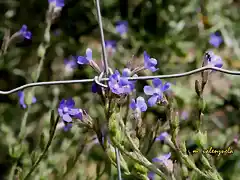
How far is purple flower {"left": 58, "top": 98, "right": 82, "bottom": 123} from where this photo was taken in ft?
3.53

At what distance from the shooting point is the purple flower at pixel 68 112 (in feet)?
3.53

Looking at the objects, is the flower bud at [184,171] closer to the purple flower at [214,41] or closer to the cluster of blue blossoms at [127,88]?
the cluster of blue blossoms at [127,88]

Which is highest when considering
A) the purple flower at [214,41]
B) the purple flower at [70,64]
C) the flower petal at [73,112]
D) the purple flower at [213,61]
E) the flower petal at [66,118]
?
the purple flower at [214,41]

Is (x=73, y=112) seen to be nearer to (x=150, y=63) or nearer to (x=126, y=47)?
(x=150, y=63)

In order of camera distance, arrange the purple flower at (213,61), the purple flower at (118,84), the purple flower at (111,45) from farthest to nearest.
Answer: the purple flower at (111,45)
the purple flower at (213,61)
the purple flower at (118,84)

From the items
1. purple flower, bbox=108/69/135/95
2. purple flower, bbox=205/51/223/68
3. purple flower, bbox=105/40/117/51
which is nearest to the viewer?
purple flower, bbox=108/69/135/95

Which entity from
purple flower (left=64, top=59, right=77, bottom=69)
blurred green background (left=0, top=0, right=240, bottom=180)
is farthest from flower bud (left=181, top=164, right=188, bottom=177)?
purple flower (left=64, top=59, right=77, bottom=69)

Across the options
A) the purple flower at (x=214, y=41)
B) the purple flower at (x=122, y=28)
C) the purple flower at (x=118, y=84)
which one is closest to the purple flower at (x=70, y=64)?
the purple flower at (x=122, y=28)

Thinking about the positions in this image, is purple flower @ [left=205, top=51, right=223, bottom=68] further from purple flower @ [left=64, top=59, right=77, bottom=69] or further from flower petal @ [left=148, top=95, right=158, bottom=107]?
purple flower @ [left=64, top=59, right=77, bottom=69]

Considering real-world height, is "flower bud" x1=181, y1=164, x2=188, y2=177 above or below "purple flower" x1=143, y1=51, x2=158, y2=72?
below

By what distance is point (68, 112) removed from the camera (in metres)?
1.10

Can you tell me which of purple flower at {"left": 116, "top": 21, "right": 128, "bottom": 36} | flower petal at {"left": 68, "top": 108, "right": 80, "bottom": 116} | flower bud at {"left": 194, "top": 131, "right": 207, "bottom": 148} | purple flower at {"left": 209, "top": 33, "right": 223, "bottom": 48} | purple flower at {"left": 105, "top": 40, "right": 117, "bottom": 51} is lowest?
flower bud at {"left": 194, "top": 131, "right": 207, "bottom": 148}

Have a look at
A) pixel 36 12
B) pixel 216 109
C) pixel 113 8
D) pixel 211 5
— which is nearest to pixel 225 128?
pixel 216 109

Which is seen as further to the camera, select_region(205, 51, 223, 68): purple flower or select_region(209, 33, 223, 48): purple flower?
select_region(209, 33, 223, 48): purple flower
